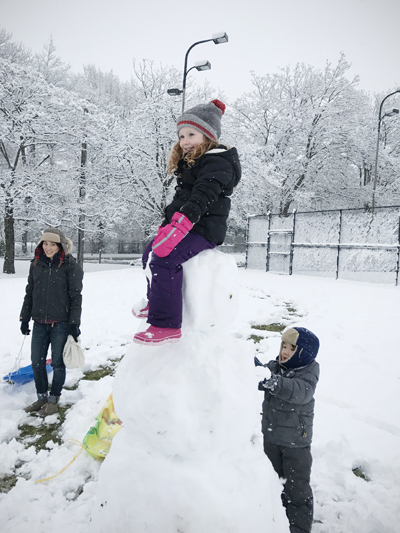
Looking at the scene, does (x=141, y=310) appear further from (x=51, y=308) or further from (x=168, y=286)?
(x=51, y=308)

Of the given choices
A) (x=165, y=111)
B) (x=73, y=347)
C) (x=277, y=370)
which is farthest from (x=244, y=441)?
(x=165, y=111)

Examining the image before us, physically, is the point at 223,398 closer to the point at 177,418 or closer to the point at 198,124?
the point at 177,418

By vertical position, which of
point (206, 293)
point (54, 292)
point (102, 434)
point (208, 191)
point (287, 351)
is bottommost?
point (102, 434)

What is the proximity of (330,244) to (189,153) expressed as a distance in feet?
38.9

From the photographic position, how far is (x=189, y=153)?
195 centimetres

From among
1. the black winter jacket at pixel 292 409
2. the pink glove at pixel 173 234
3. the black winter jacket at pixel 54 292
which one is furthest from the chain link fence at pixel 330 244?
the pink glove at pixel 173 234

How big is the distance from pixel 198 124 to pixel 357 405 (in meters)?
3.31

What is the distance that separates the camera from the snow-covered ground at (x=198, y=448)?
1482 millimetres

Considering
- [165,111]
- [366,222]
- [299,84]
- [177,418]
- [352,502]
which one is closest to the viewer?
[177,418]

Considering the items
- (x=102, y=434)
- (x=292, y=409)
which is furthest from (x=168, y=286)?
(x=102, y=434)

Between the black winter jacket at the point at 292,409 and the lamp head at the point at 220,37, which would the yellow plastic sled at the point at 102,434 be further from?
the lamp head at the point at 220,37

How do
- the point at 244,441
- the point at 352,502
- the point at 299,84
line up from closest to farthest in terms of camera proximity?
1. the point at 244,441
2. the point at 352,502
3. the point at 299,84

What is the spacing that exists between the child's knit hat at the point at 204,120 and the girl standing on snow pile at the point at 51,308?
213 centimetres

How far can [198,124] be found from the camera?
1.90 m
